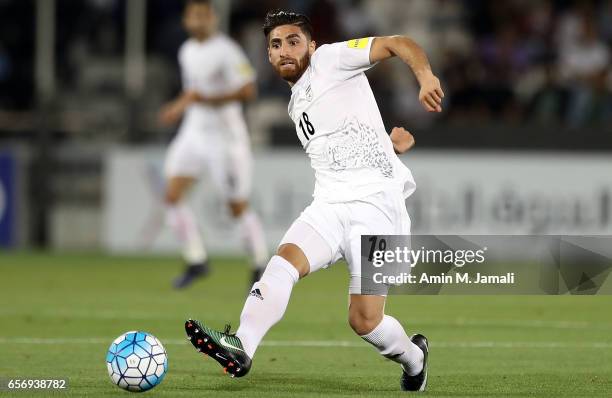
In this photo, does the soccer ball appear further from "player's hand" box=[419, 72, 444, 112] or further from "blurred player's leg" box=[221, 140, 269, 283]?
"blurred player's leg" box=[221, 140, 269, 283]

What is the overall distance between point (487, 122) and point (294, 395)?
12.0m

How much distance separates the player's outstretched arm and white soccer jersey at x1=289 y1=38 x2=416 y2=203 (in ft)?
0.61

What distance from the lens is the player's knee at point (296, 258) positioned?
22.1 feet

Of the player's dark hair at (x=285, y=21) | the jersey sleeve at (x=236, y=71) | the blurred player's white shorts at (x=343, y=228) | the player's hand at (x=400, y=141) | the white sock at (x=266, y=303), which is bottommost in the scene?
the jersey sleeve at (x=236, y=71)

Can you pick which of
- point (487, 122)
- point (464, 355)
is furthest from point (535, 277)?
point (487, 122)

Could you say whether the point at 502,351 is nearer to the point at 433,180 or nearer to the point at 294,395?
the point at 294,395

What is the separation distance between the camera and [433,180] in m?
17.1

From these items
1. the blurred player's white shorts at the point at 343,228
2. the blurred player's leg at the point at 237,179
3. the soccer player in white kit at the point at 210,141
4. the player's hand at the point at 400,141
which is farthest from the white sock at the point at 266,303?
the blurred player's leg at the point at 237,179

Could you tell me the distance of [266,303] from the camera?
6.62 metres

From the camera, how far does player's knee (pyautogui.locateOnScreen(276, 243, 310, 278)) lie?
6.75 metres

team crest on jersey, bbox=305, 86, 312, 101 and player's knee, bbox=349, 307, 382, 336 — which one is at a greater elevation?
team crest on jersey, bbox=305, 86, 312, 101
